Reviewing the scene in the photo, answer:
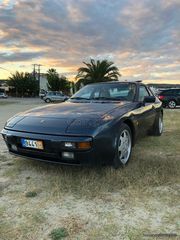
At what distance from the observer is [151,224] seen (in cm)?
237

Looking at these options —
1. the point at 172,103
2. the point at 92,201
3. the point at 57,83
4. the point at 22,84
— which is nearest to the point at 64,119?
the point at 92,201

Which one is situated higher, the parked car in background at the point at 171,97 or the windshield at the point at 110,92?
the windshield at the point at 110,92

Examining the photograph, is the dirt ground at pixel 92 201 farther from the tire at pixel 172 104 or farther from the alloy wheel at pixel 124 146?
the tire at pixel 172 104

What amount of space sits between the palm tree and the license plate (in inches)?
1076

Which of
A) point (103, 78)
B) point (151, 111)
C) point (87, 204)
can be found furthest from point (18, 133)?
point (103, 78)

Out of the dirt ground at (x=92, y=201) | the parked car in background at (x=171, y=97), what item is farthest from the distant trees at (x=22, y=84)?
the dirt ground at (x=92, y=201)

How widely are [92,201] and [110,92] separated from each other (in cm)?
245

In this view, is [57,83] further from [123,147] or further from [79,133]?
[79,133]

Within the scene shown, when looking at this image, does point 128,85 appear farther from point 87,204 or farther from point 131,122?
point 87,204

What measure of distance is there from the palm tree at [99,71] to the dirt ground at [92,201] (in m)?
27.1

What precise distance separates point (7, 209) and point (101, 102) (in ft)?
7.66

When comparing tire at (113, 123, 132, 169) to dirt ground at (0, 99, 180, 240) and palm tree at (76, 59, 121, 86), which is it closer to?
dirt ground at (0, 99, 180, 240)

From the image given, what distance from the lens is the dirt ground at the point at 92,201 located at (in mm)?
2279

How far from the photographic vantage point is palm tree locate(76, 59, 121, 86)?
30.6 m
